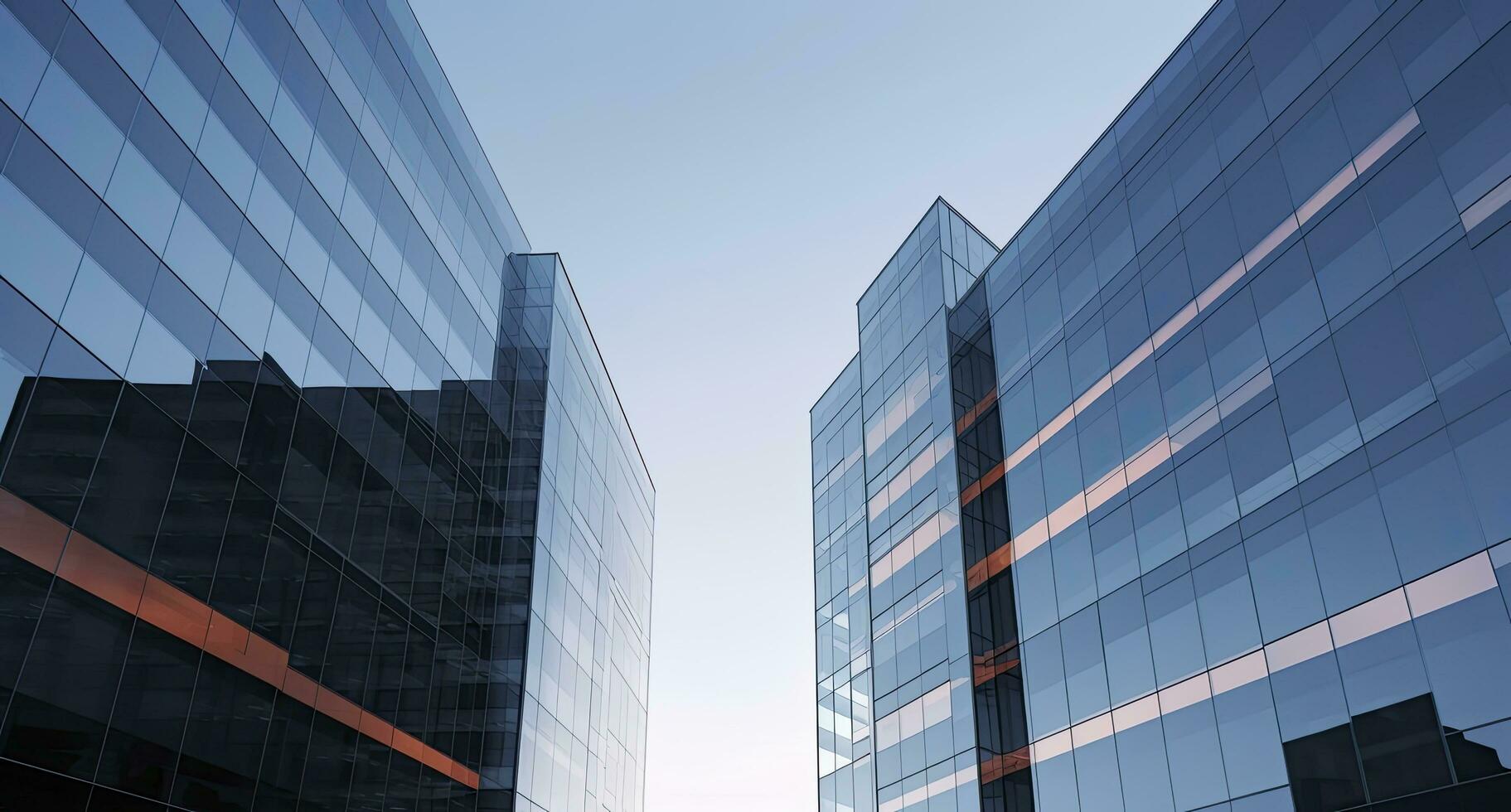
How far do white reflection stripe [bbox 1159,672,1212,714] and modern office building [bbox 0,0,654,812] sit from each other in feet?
68.5

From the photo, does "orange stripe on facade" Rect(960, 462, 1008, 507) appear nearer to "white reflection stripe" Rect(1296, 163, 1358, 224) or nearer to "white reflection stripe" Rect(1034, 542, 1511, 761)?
"white reflection stripe" Rect(1034, 542, 1511, 761)

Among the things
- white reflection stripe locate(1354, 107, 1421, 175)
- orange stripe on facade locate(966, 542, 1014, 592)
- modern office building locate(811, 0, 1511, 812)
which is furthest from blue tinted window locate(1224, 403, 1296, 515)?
orange stripe on facade locate(966, 542, 1014, 592)

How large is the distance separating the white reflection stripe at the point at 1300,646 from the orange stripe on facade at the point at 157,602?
892 inches

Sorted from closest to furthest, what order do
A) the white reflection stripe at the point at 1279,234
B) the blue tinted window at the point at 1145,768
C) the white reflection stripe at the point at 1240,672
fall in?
1. the white reflection stripe at the point at 1279,234
2. the white reflection stripe at the point at 1240,672
3. the blue tinted window at the point at 1145,768

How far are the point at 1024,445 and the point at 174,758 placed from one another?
87.4 ft

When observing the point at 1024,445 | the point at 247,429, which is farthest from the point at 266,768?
the point at 1024,445

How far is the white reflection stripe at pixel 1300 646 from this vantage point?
2302cm

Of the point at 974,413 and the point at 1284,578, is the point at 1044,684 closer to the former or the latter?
the point at 1284,578

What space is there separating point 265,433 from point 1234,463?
23.6m

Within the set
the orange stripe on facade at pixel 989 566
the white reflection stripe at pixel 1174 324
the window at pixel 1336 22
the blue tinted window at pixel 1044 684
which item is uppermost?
the window at pixel 1336 22

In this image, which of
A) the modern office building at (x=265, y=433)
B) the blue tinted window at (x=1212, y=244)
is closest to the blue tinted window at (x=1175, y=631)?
the blue tinted window at (x=1212, y=244)

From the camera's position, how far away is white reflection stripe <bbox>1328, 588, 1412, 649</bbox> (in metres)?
21.5

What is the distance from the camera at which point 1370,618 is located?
72.2 ft

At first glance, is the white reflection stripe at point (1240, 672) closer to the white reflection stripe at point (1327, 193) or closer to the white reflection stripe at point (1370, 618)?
the white reflection stripe at point (1370, 618)
